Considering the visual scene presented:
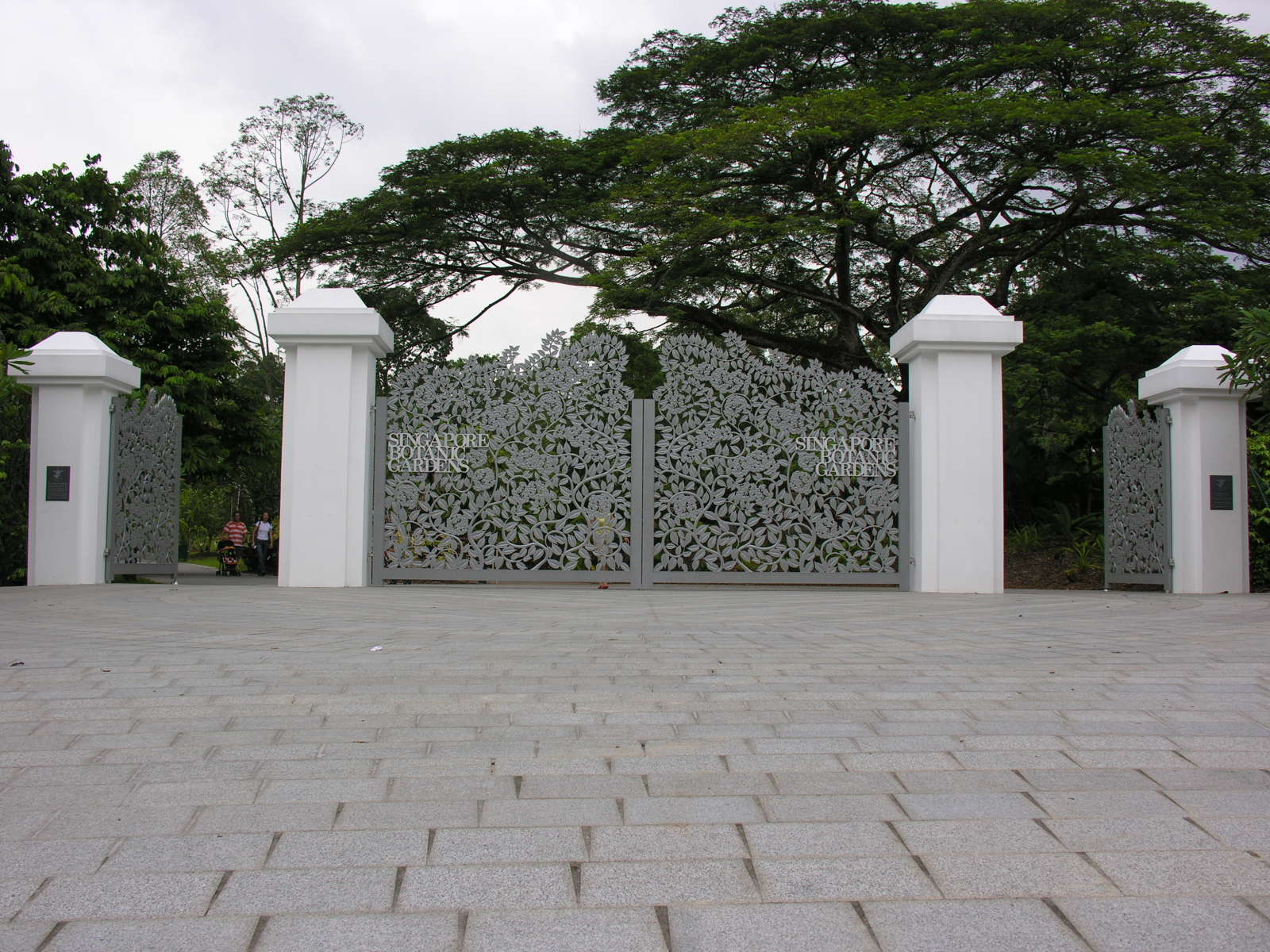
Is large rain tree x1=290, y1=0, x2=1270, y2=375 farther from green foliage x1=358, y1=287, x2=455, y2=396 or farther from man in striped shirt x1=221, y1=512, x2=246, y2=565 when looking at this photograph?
man in striped shirt x1=221, y1=512, x2=246, y2=565

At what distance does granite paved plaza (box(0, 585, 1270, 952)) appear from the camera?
1933mm

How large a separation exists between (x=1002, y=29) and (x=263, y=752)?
20.7 m

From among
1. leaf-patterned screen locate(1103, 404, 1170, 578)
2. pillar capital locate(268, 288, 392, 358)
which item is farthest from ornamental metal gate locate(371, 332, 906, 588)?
leaf-patterned screen locate(1103, 404, 1170, 578)

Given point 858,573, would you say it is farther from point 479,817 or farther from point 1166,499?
point 479,817

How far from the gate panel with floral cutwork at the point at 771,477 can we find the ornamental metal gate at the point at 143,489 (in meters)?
5.04

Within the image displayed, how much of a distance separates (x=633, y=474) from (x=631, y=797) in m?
6.90

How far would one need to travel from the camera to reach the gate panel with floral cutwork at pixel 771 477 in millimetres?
9492

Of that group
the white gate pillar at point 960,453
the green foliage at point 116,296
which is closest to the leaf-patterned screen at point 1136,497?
the white gate pillar at point 960,453

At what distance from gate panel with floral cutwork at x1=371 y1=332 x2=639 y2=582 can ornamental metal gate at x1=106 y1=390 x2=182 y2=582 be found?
2.38m

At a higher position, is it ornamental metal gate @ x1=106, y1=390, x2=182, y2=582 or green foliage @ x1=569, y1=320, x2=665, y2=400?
green foliage @ x1=569, y1=320, x2=665, y2=400

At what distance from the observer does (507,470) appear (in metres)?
9.62

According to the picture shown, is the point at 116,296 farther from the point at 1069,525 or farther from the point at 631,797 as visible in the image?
the point at 631,797

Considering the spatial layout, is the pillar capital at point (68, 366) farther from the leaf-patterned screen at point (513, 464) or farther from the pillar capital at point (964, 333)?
the pillar capital at point (964, 333)

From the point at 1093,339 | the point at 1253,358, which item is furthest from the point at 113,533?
the point at 1093,339
